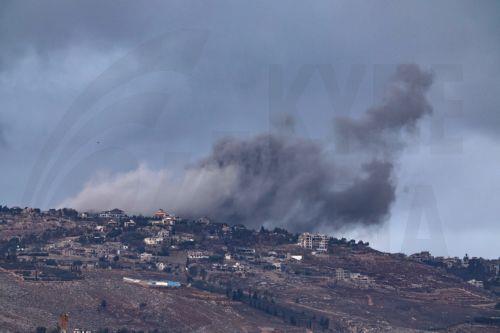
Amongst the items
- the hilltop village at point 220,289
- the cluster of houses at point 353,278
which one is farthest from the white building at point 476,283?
the cluster of houses at point 353,278

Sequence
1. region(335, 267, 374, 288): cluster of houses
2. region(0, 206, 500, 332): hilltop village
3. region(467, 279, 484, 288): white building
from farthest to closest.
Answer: region(467, 279, 484, 288): white building, region(335, 267, 374, 288): cluster of houses, region(0, 206, 500, 332): hilltop village

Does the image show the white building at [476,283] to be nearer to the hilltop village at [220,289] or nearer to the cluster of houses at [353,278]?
the hilltop village at [220,289]

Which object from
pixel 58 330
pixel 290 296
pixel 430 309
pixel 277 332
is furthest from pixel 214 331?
pixel 430 309

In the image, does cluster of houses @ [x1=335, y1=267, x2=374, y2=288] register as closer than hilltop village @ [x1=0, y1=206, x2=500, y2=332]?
No

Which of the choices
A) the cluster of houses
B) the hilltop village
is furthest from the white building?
the cluster of houses

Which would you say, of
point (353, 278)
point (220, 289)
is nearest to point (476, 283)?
→ point (353, 278)

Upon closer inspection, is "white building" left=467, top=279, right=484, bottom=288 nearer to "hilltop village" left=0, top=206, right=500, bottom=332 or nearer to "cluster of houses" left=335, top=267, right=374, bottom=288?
"hilltop village" left=0, top=206, right=500, bottom=332

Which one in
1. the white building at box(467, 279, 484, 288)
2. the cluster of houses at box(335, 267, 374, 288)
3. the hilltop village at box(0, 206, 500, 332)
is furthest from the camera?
the white building at box(467, 279, 484, 288)

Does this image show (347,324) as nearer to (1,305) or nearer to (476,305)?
(476,305)
